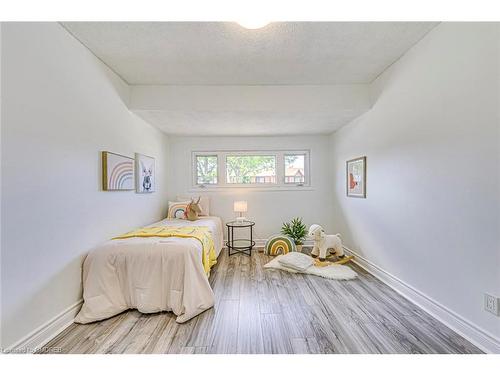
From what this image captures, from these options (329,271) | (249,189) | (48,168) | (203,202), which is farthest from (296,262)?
(48,168)

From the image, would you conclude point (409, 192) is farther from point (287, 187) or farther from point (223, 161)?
point (223, 161)

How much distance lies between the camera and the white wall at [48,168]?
1.44m

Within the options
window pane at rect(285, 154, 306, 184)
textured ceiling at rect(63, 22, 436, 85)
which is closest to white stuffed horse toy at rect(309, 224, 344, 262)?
window pane at rect(285, 154, 306, 184)

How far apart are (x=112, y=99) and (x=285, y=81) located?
6.63 ft

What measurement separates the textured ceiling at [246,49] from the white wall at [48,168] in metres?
0.32

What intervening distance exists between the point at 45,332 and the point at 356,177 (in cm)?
372

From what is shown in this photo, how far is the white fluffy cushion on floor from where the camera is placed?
282 cm

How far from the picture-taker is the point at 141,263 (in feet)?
6.76

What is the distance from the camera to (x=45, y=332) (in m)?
1.65

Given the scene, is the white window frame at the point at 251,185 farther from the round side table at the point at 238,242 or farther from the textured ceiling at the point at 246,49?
the textured ceiling at the point at 246,49

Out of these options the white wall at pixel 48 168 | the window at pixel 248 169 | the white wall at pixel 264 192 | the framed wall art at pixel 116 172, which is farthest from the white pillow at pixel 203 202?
the white wall at pixel 48 168

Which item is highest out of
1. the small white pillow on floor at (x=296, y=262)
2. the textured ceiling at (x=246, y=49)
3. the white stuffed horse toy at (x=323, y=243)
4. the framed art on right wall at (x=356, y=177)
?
the textured ceiling at (x=246, y=49)
